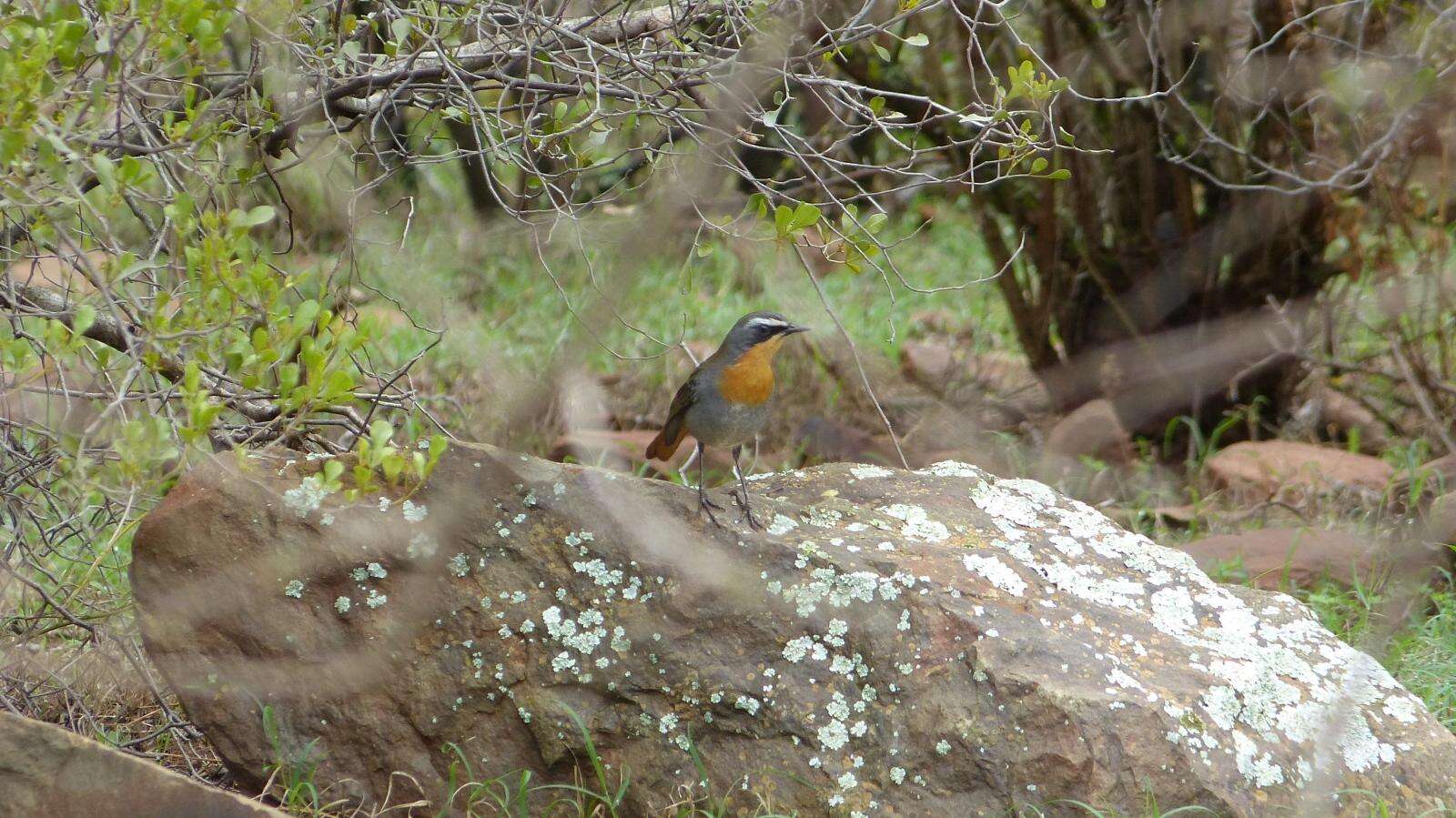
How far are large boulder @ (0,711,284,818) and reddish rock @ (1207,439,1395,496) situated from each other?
5.15m

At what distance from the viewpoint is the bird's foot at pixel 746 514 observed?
12.3 feet

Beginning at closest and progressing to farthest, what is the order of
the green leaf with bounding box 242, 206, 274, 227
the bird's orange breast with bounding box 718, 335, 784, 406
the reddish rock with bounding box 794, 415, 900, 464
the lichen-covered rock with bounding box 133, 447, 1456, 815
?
the green leaf with bounding box 242, 206, 274, 227
the lichen-covered rock with bounding box 133, 447, 1456, 815
the bird's orange breast with bounding box 718, 335, 784, 406
the reddish rock with bounding box 794, 415, 900, 464

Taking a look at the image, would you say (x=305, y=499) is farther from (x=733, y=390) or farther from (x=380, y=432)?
(x=733, y=390)

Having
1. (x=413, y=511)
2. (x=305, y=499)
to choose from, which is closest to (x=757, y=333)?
(x=413, y=511)

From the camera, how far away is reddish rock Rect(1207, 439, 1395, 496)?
6.61 metres

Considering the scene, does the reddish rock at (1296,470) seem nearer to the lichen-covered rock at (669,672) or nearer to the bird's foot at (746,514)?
the lichen-covered rock at (669,672)

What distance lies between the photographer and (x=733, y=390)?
450 cm

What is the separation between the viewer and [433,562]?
342cm

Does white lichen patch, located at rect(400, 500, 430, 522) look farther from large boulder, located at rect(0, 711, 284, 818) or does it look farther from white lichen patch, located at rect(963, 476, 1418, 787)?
white lichen patch, located at rect(963, 476, 1418, 787)

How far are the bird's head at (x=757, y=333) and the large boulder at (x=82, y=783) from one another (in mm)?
2167

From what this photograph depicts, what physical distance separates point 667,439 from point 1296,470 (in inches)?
145

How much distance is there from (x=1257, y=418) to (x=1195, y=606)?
409cm

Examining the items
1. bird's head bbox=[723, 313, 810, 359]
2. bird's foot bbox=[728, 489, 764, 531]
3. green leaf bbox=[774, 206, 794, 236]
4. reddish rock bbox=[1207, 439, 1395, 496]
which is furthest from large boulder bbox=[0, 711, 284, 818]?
reddish rock bbox=[1207, 439, 1395, 496]

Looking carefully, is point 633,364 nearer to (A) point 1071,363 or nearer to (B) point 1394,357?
(A) point 1071,363
